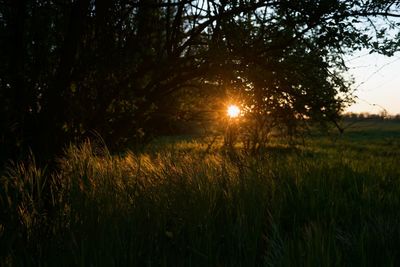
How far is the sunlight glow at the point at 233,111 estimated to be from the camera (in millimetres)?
5272

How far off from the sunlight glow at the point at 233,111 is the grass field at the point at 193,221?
41.5 inches

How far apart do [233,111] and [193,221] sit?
2719mm

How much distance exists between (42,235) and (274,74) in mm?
3248

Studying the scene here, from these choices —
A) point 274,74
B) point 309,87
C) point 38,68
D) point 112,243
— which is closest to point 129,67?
point 38,68

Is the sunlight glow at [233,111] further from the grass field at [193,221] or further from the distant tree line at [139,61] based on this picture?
the grass field at [193,221]

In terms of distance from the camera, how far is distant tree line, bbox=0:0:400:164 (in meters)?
4.45

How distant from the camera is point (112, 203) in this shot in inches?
123

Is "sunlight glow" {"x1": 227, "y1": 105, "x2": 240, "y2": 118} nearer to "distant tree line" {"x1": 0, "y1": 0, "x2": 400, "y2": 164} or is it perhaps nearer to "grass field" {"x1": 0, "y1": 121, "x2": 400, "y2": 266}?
"distant tree line" {"x1": 0, "y1": 0, "x2": 400, "y2": 164}

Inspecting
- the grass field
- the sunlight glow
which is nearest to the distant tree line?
the sunlight glow

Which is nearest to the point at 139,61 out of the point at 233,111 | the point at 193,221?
the point at 233,111

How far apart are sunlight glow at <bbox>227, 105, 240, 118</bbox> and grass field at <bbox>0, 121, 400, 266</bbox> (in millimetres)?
1055

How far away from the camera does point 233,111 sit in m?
5.46

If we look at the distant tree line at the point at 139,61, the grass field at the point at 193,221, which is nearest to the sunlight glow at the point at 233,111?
the distant tree line at the point at 139,61

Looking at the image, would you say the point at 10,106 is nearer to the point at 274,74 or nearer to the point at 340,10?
the point at 274,74
